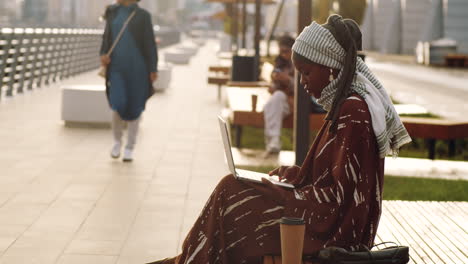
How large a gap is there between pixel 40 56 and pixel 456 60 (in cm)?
2072

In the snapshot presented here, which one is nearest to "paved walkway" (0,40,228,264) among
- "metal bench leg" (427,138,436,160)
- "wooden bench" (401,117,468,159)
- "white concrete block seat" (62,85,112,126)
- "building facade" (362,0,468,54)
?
"white concrete block seat" (62,85,112,126)

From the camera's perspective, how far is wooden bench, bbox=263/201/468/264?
503 cm

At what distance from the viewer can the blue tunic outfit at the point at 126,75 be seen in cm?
920

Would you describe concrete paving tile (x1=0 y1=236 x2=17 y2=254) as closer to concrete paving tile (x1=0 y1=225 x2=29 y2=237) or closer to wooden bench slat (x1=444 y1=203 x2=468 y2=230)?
concrete paving tile (x1=0 y1=225 x2=29 y2=237)

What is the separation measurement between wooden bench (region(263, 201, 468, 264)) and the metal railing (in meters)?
11.4

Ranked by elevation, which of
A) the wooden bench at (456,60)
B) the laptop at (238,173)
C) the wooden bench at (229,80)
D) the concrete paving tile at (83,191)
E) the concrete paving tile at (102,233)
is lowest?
the wooden bench at (456,60)

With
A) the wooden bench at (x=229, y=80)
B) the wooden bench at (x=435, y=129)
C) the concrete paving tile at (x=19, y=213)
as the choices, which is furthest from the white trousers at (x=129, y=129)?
the wooden bench at (x=229, y=80)

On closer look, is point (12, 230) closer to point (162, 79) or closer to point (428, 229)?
point (428, 229)

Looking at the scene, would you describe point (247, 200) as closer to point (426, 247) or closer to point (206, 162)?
point (426, 247)

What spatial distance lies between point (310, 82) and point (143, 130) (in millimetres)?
8788

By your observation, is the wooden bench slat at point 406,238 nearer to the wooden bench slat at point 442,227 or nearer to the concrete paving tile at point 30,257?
the wooden bench slat at point 442,227

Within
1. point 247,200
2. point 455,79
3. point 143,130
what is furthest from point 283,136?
point 455,79

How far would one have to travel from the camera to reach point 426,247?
5203 millimetres

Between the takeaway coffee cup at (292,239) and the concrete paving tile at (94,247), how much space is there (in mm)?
2321
